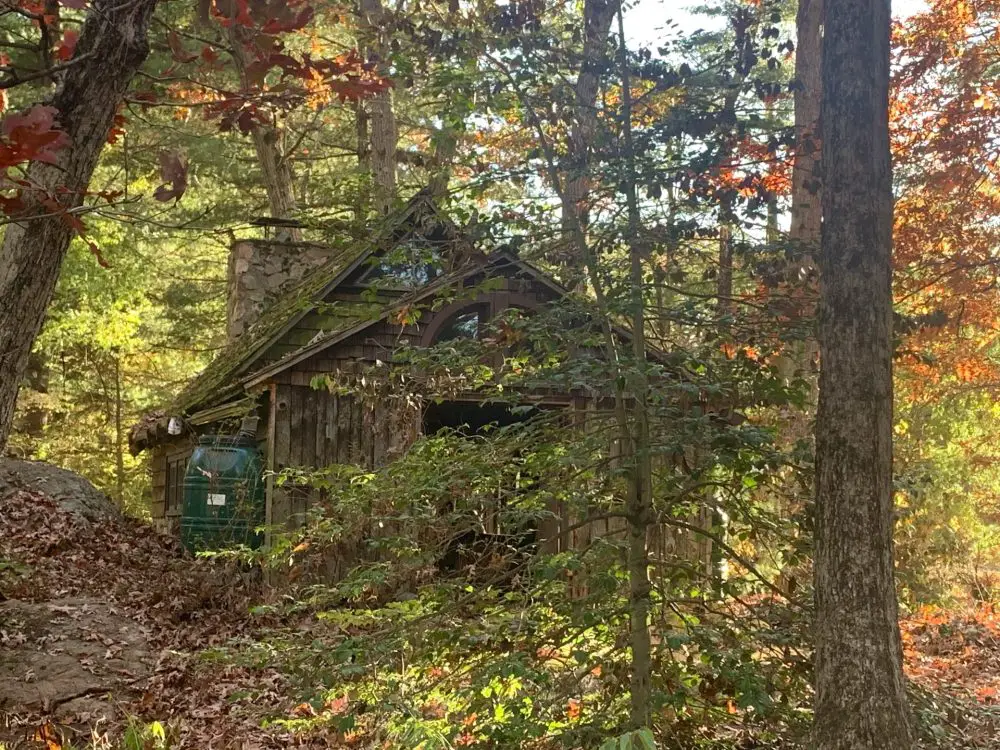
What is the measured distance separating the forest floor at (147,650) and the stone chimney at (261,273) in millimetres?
4388

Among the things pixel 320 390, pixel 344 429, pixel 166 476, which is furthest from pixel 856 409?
pixel 166 476

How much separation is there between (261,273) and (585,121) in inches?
507

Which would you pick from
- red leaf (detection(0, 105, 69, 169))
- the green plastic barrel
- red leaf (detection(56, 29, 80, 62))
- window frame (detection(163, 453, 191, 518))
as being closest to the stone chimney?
window frame (detection(163, 453, 191, 518))

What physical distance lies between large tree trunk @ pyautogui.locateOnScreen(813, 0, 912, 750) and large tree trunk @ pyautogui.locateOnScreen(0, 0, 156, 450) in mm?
3651

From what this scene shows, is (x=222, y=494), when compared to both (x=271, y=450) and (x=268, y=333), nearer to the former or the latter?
(x=271, y=450)

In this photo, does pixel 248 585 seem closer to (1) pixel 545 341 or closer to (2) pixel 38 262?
(1) pixel 545 341

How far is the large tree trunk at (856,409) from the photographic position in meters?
5.11

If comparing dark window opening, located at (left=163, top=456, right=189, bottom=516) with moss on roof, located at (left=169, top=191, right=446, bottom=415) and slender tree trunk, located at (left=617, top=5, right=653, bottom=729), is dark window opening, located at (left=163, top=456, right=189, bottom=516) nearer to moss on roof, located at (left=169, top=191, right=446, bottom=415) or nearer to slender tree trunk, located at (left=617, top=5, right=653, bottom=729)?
moss on roof, located at (left=169, top=191, right=446, bottom=415)

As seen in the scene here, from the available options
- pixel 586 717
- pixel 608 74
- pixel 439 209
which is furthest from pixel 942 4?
pixel 586 717

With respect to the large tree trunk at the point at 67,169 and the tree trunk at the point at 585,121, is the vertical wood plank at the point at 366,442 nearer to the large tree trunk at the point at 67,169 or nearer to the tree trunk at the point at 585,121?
the tree trunk at the point at 585,121

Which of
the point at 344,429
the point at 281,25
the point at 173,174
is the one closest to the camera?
the point at 173,174

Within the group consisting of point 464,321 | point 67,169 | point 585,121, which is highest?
point 585,121

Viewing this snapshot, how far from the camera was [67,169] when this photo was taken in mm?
4078

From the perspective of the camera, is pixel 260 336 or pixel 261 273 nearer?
pixel 260 336
